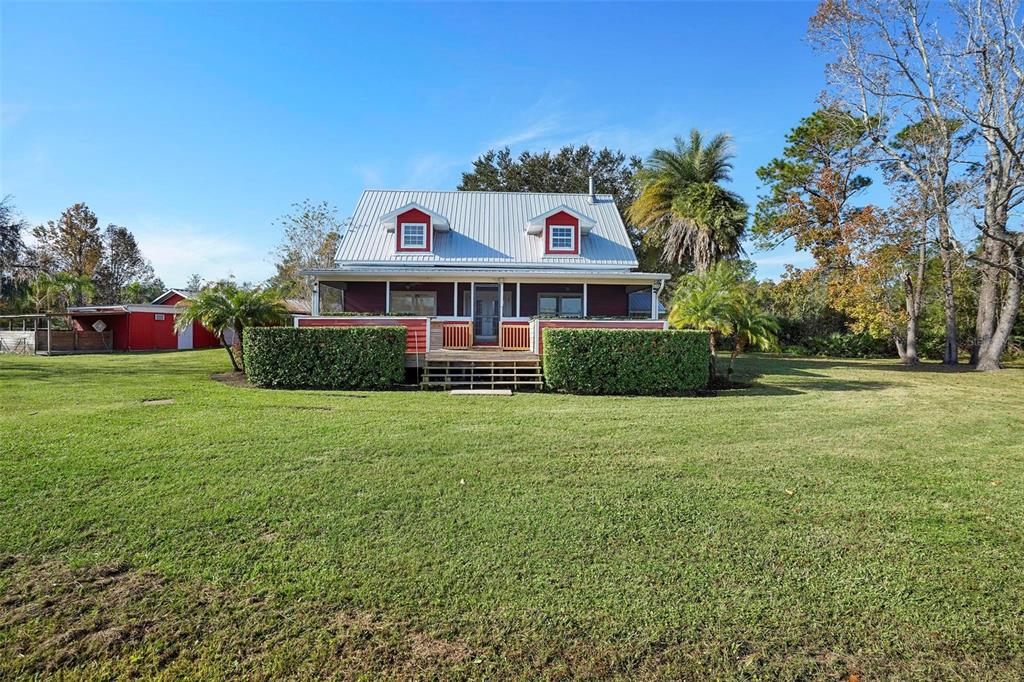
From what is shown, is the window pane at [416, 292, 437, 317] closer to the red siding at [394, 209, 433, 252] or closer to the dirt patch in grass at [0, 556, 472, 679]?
the red siding at [394, 209, 433, 252]

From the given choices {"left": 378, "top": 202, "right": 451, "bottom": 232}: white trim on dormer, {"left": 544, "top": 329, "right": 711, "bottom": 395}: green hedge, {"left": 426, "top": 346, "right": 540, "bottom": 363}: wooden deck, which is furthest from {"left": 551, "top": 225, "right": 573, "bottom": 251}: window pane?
{"left": 544, "top": 329, "right": 711, "bottom": 395}: green hedge

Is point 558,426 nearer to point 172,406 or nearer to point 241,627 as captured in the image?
point 241,627

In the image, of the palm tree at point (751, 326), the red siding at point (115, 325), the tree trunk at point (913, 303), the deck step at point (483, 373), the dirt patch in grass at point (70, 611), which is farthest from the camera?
the red siding at point (115, 325)

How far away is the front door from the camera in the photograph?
749 inches

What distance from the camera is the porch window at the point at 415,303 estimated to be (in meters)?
18.9

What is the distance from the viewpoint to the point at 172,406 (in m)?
8.50

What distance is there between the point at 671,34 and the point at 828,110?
35.0 feet

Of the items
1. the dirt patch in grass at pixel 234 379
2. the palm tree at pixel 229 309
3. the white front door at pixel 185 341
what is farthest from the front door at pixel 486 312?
the white front door at pixel 185 341

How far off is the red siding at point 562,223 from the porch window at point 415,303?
4661 mm

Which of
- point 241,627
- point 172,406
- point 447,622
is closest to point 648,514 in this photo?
point 447,622

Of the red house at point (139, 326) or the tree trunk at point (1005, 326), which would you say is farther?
the red house at point (139, 326)

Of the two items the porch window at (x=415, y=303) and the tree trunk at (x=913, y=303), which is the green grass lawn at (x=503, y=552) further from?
the tree trunk at (x=913, y=303)

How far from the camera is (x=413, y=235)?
19.6 metres

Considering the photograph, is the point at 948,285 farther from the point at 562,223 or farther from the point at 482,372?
the point at 482,372
